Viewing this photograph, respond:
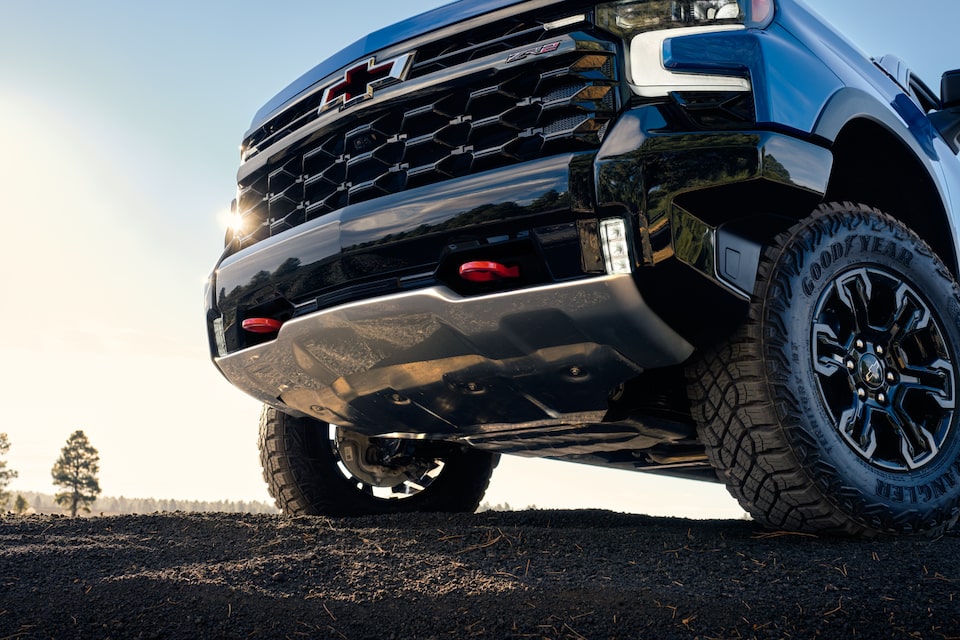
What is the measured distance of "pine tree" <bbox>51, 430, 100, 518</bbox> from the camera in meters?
40.2

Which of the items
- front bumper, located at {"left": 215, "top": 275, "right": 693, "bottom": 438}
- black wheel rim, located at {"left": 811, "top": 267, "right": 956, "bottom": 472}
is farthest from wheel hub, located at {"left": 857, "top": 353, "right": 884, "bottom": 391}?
front bumper, located at {"left": 215, "top": 275, "right": 693, "bottom": 438}

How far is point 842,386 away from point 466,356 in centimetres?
138

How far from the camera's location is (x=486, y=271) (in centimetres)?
283

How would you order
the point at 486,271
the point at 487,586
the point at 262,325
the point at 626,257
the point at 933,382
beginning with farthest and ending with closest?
the point at 262,325, the point at 933,382, the point at 486,271, the point at 626,257, the point at 487,586

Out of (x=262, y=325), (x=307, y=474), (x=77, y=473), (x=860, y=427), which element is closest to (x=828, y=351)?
(x=860, y=427)

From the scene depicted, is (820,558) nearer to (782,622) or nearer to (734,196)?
(782,622)

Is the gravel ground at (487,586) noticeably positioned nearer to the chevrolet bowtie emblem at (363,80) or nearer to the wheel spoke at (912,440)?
the wheel spoke at (912,440)

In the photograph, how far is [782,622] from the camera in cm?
210

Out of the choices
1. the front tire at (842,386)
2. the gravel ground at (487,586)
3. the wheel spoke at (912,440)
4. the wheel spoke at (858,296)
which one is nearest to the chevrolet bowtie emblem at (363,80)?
the front tire at (842,386)

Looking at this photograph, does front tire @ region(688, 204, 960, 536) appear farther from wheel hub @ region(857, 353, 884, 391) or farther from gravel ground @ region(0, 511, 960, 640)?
gravel ground @ region(0, 511, 960, 640)

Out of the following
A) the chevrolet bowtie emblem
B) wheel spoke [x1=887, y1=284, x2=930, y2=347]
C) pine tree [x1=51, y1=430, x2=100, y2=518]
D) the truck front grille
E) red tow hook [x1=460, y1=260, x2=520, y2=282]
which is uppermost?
the chevrolet bowtie emblem

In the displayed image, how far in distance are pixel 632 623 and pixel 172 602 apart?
124 centimetres

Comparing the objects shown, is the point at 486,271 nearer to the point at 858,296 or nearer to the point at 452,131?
the point at 452,131

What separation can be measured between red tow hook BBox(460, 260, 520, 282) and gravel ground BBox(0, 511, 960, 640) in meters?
0.92
